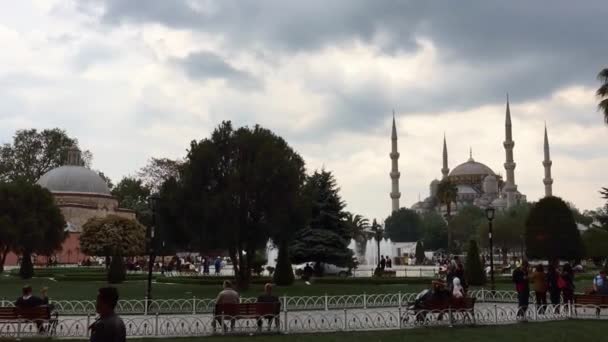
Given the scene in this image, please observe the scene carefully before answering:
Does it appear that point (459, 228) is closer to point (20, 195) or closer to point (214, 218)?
point (20, 195)

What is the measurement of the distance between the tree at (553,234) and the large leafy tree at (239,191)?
2025 cm

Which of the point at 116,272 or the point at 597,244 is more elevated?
the point at 597,244

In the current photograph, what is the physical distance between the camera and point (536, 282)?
1614cm

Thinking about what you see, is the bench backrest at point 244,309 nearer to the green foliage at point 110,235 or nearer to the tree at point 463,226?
the green foliage at point 110,235

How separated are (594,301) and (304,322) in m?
6.51

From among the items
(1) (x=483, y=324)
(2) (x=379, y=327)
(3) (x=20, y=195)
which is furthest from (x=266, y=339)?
(3) (x=20, y=195)

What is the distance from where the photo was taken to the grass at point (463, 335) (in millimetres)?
11523

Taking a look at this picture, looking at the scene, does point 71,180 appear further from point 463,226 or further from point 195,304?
point 195,304

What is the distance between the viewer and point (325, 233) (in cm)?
3338

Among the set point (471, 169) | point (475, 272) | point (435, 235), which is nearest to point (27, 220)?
point (475, 272)

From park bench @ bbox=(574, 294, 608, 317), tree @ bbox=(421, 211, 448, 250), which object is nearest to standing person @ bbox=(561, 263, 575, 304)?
park bench @ bbox=(574, 294, 608, 317)

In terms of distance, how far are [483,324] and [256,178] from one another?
11238 millimetres

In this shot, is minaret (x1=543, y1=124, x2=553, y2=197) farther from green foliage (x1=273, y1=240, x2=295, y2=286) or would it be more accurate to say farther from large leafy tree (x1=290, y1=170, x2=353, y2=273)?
green foliage (x1=273, y1=240, x2=295, y2=286)

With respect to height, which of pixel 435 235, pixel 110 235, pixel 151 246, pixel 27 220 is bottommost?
pixel 151 246
